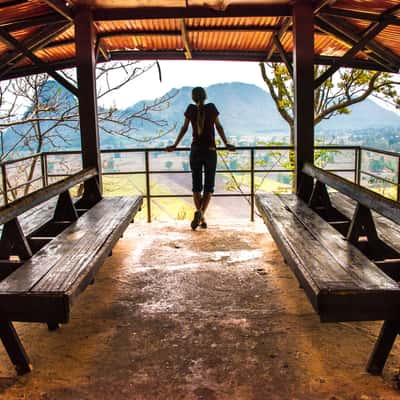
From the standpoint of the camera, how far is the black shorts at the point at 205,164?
17.4 ft

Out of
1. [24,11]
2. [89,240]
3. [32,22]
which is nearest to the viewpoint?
[89,240]

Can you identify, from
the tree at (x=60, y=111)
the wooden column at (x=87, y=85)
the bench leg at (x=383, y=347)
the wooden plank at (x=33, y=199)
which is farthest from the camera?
the tree at (x=60, y=111)

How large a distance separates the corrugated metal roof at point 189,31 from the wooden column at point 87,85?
185mm

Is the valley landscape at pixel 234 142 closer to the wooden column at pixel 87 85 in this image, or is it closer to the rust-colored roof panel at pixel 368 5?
the wooden column at pixel 87 85

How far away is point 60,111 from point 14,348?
954cm

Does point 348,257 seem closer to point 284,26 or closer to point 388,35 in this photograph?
point 284,26

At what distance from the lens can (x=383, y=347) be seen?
7.20 feet

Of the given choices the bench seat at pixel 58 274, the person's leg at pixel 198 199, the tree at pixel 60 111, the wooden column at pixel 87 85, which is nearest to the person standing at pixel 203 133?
the person's leg at pixel 198 199

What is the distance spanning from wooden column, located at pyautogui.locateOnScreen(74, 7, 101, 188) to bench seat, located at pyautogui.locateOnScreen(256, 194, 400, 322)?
8.04 feet

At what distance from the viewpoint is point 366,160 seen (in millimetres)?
6234

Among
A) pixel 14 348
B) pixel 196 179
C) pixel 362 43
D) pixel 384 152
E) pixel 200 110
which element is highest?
pixel 362 43

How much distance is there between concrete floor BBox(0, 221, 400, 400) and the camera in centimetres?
216

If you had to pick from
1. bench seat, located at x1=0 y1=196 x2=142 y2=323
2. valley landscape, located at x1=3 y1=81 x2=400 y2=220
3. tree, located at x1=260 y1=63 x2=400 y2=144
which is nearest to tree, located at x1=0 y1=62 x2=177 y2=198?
valley landscape, located at x1=3 y1=81 x2=400 y2=220

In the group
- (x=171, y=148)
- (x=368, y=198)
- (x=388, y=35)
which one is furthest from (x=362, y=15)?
(x=368, y=198)
